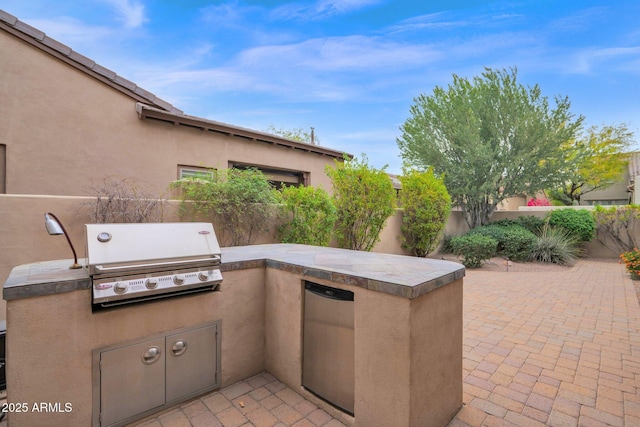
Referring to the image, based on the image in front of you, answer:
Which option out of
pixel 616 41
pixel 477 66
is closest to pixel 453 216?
pixel 477 66

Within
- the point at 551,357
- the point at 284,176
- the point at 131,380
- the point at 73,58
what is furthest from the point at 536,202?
the point at 73,58

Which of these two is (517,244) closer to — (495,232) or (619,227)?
(495,232)

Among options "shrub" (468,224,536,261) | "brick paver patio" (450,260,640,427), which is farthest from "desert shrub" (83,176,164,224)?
"shrub" (468,224,536,261)

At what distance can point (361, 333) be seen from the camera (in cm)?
211

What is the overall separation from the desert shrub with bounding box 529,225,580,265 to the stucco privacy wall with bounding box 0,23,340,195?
10.8 metres

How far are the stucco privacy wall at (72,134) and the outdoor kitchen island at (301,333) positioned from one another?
186 inches

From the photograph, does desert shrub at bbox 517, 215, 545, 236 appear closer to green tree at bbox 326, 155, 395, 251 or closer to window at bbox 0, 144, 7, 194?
green tree at bbox 326, 155, 395, 251

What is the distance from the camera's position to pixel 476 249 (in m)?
8.88

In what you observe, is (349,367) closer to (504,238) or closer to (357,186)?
(357,186)

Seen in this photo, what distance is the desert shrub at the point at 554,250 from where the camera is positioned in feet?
31.6

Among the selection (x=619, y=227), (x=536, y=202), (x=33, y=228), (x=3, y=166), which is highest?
(x=3, y=166)

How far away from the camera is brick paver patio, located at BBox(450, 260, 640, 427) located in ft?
7.93

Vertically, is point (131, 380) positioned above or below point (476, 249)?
below

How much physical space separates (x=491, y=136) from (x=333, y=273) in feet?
40.6
